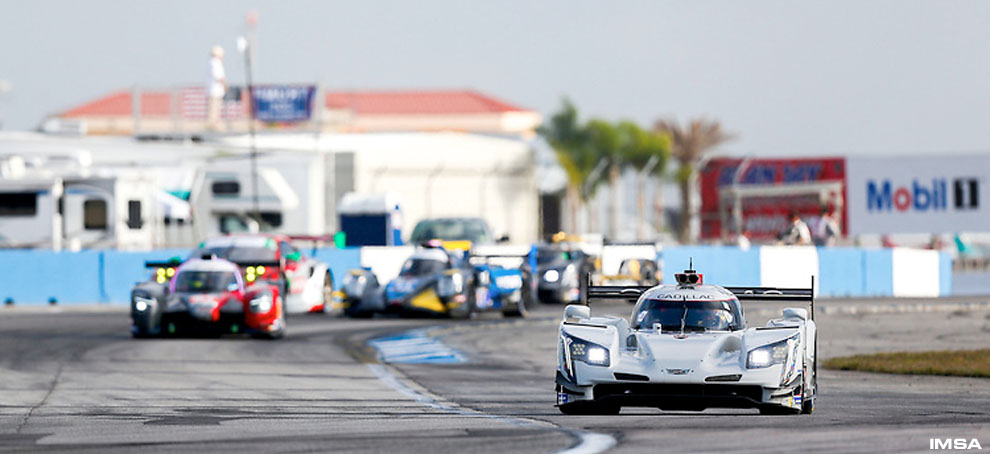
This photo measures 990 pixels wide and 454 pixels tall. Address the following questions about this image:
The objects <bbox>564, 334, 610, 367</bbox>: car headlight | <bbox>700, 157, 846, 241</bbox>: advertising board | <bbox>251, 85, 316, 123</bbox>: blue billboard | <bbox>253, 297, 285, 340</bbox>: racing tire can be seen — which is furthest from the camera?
<bbox>251, 85, 316, 123</bbox>: blue billboard

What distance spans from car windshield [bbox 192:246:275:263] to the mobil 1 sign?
31.2m

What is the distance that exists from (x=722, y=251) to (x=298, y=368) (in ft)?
71.9

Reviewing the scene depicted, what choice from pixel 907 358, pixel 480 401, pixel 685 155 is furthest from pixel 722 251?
pixel 685 155

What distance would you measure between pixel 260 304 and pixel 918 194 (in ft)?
119

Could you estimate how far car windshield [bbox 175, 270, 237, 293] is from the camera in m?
25.0

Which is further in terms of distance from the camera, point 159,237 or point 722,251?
point 159,237

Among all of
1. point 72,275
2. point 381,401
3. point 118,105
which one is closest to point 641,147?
point 118,105

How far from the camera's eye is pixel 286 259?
30.5 metres

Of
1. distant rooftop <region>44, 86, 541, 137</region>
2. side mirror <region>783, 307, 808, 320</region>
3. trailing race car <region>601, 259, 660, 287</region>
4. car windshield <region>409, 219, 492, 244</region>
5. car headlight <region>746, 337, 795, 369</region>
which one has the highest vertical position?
distant rooftop <region>44, 86, 541, 137</region>

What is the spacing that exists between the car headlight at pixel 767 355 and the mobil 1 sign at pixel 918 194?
4519 centimetres

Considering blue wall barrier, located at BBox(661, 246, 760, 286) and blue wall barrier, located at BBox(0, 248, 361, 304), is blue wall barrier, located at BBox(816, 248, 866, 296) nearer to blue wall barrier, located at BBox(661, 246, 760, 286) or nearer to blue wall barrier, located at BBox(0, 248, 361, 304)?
blue wall barrier, located at BBox(661, 246, 760, 286)

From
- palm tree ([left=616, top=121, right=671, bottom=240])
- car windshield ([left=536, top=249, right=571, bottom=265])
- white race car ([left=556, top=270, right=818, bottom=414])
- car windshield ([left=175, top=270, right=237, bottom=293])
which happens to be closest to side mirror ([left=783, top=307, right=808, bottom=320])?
white race car ([left=556, top=270, right=818, bottom=414])

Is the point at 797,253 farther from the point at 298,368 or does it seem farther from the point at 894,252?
the point at 298,368

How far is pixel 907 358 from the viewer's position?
68.9 feet
